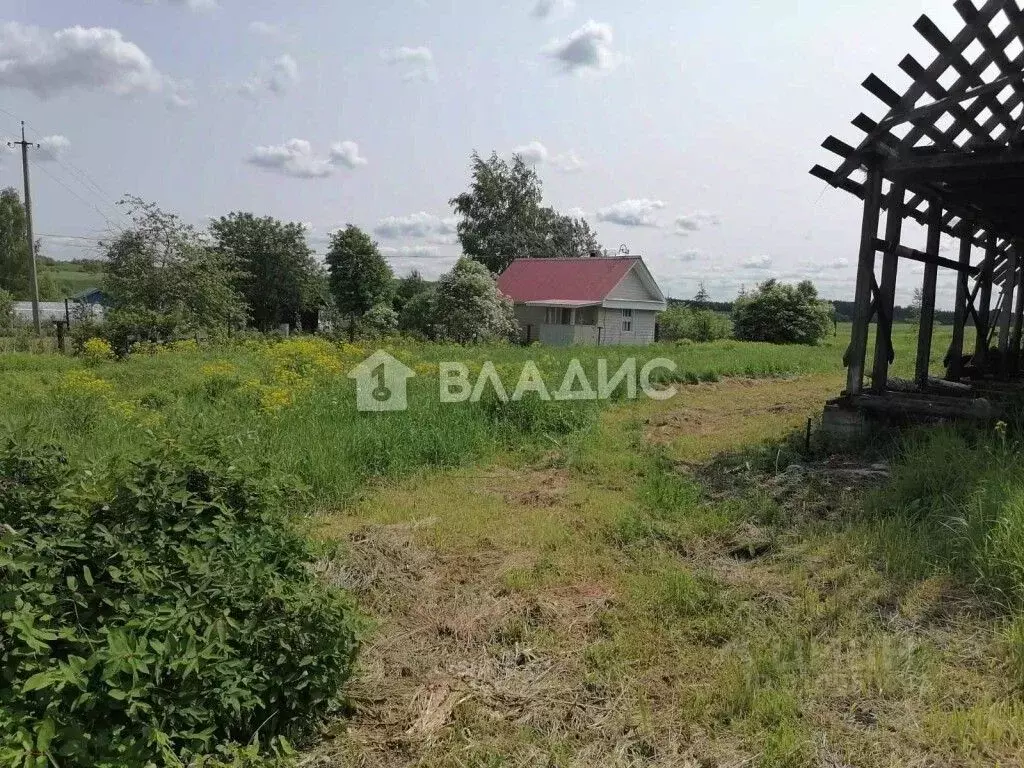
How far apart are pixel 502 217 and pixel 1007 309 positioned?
29.0 meters

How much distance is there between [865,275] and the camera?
648cm

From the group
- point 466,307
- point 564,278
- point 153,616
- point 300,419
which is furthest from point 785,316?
point 153,616

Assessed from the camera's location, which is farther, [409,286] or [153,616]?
[409,286]

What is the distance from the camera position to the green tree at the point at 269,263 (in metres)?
30.1

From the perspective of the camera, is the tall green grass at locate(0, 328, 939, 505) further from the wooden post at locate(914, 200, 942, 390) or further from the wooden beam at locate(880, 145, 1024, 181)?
the wooden beam at locate(880, 145, 1024, 181)

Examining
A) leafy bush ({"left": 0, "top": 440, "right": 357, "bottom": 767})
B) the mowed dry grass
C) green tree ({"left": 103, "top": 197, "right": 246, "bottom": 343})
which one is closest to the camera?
leafy bush ({"left": 0, "top": 440, "right": 357, "bottom": 767})

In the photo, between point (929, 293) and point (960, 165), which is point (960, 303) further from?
point (960, 165)

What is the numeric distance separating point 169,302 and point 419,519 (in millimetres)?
16593

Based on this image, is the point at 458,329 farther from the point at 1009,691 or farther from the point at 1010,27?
the point at 1009,691

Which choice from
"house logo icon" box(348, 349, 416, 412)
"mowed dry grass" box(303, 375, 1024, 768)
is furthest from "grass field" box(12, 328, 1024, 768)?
"house logo icon" box(348, 349, 416, 412)

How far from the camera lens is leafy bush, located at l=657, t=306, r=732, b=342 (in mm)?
30984

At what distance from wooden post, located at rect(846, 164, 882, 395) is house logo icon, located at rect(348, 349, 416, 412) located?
483 cm

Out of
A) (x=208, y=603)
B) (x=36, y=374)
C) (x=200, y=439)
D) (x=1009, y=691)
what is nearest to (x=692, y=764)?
(x=1009, y=691)

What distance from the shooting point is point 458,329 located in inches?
880
